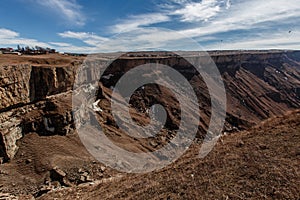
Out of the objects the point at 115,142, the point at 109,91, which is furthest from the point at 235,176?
the point at 109,91

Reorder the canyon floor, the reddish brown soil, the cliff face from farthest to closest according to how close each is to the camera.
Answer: the cliff face → the canyon floor → the reddish brown soil

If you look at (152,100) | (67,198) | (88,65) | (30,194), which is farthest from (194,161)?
(152,100)

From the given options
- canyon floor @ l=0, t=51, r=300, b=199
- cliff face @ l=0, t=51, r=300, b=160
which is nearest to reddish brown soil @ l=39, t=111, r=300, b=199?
canyon floor @ l=0, t=51, r=300, b=199

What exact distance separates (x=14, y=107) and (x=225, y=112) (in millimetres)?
38197

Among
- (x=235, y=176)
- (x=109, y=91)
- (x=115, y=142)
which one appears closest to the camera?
(x=235, y=176)

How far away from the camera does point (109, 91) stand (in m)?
40.0

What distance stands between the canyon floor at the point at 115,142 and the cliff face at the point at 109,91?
94 millimetres

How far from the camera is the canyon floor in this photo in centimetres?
798

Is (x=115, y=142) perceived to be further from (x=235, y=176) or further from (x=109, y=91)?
(x=235, y=176)

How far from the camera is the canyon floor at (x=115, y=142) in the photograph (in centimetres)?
798

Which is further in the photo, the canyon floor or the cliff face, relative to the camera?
the cliff face

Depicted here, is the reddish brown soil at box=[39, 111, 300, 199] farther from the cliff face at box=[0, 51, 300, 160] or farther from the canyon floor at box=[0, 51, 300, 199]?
the cliff face at box=[0, 51, 300, 160]

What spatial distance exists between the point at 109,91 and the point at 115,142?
609 inches

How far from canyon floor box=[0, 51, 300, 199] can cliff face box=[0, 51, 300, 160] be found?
0.31 feet
